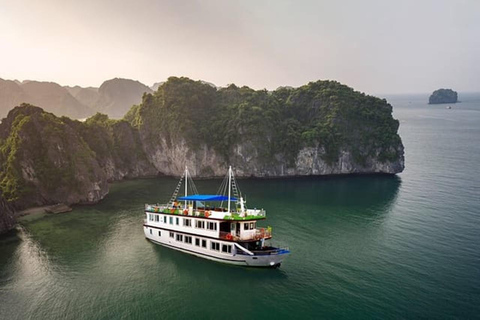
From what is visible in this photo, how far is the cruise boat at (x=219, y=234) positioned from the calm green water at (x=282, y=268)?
1.25 m

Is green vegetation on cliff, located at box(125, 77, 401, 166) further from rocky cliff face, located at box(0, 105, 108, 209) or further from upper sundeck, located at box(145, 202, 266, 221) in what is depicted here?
upper sundeck, located at box(145, 202, 266, 221)

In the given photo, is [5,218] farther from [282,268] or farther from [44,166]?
[282,268]

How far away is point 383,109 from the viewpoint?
318 ft

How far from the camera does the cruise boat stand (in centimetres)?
3662

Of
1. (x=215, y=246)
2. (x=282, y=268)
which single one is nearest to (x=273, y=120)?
(x=215, y=246)

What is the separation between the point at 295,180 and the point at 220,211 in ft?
159

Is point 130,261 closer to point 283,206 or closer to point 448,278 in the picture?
point 283,206

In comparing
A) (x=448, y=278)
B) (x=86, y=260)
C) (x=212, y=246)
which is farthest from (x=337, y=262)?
(x=86, y=260)

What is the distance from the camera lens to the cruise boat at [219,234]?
120 ft

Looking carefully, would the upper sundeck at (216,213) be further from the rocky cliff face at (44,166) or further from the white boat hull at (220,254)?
the rocky cliff face at (44,166)

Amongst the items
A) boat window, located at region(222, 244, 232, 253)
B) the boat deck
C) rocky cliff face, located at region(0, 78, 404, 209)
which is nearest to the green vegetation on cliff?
rocky cliff face, located at region(0, 78, 404, 209)

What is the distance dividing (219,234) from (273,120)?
59447 mm

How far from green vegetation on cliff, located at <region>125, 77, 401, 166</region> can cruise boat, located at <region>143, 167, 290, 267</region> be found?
47193mm

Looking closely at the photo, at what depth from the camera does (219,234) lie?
3841 cm
